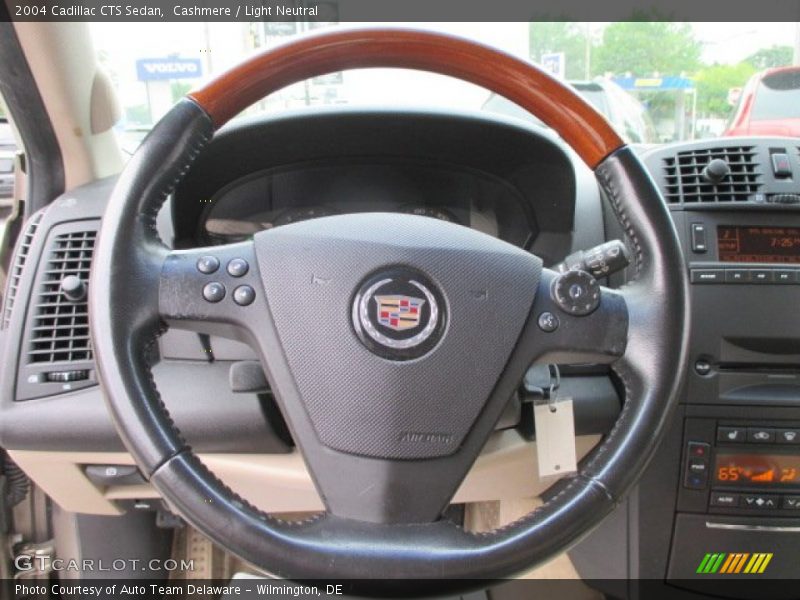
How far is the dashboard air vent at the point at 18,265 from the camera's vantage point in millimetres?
1170

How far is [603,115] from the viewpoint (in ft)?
2.82

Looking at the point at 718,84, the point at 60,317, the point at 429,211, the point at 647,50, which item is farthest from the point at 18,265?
the point at 718,84

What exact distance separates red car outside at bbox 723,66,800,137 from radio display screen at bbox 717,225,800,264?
398mm

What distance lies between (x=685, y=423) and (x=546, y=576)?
55cm

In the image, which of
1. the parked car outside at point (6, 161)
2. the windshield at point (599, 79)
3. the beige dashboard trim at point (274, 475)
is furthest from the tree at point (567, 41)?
the parked car outside at point (6, 161)

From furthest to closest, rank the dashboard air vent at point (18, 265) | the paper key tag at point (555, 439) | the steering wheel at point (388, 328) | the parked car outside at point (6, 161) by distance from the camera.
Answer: the parked car outside at point (6, 161) < the dashboard air vent at point (18, 265) < the paper key tag at point (555, 439) < the steering wheel at point (388, 328)

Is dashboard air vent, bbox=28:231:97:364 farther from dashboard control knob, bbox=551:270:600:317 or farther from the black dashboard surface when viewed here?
dashboard control knob, bbox=551:270:600:317

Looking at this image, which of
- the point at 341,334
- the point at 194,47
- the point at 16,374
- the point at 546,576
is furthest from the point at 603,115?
the point at 546,576

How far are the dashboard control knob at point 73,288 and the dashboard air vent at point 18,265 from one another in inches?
4.1

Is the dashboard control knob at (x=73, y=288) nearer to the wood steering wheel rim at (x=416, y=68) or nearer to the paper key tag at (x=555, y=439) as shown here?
the wood steering wheel rim at (x=416, y=68)

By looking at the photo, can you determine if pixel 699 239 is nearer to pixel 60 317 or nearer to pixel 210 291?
pixel 210 291

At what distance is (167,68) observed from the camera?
1365 mm

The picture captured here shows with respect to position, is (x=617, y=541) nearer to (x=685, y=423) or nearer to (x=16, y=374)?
(x=685, y=423)

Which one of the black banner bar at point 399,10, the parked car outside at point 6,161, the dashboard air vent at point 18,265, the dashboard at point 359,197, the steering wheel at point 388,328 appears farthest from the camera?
the parked car outside at point 6,161
